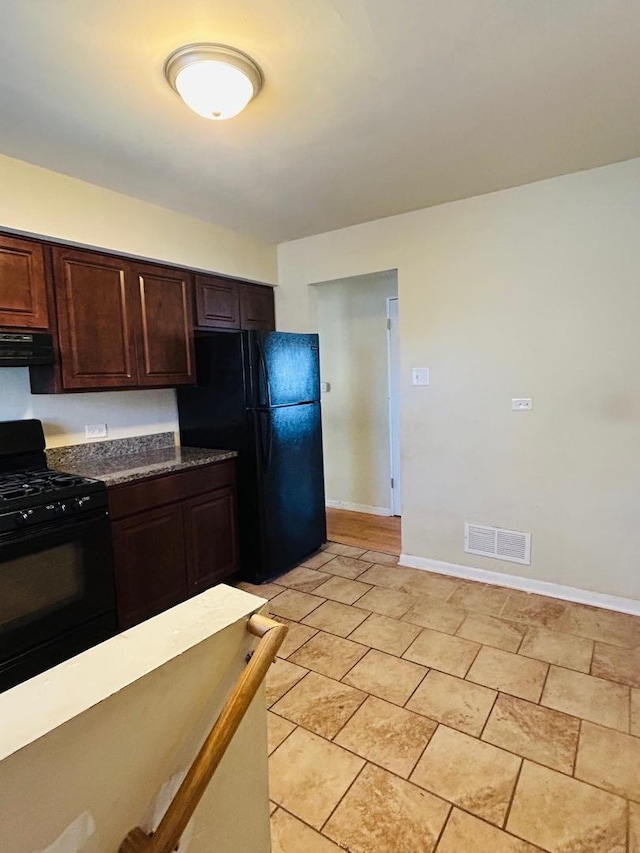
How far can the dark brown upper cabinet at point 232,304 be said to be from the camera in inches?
130

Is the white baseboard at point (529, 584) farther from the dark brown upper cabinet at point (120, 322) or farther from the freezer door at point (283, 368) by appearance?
the dark brown upper cabinet at point (120, 322)

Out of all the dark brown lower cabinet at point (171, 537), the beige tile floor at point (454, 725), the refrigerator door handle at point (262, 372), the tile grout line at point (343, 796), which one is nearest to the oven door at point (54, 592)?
the dark brown lower cabinet at point (171, 537)

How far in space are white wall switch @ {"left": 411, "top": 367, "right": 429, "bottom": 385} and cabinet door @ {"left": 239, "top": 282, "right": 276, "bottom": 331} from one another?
1.34 meters

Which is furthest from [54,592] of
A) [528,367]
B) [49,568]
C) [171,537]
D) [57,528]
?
[528,367]

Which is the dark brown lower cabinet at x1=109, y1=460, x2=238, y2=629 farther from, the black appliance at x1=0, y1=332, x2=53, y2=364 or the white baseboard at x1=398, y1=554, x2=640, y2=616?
the white baseboard at x1=398, y1=554, x2=640, y2=616

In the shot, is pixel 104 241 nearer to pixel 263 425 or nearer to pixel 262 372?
pixel 262 372

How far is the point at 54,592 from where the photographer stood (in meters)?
2.14

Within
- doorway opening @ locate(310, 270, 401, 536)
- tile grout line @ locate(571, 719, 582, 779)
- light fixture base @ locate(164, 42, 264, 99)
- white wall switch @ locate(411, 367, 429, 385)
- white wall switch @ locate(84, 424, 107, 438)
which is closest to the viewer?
light fixture base @ locate(164, 42, 264, 99)

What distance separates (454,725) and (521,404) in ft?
5.96

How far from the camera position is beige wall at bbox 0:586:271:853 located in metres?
0.67

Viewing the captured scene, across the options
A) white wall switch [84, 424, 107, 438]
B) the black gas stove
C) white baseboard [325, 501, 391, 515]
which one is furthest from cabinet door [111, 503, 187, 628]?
white baseboard [325, 501, 391, 515]

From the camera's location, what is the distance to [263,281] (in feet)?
12.2

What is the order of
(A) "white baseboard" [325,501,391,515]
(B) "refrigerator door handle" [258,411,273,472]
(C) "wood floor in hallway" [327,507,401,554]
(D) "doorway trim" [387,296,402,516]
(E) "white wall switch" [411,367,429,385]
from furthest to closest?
(A) "white baseboard" [325,501,391,515]
(D) "doorway trim" [387,296,402,516]
(C) "wood floor in hallway" [327,507,401,554]
(E) "white wall switch" [411,367,429,385]
(B) "refrigerator door handle" [258,411,273,472]

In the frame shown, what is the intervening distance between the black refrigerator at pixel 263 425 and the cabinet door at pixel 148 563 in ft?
1.77
